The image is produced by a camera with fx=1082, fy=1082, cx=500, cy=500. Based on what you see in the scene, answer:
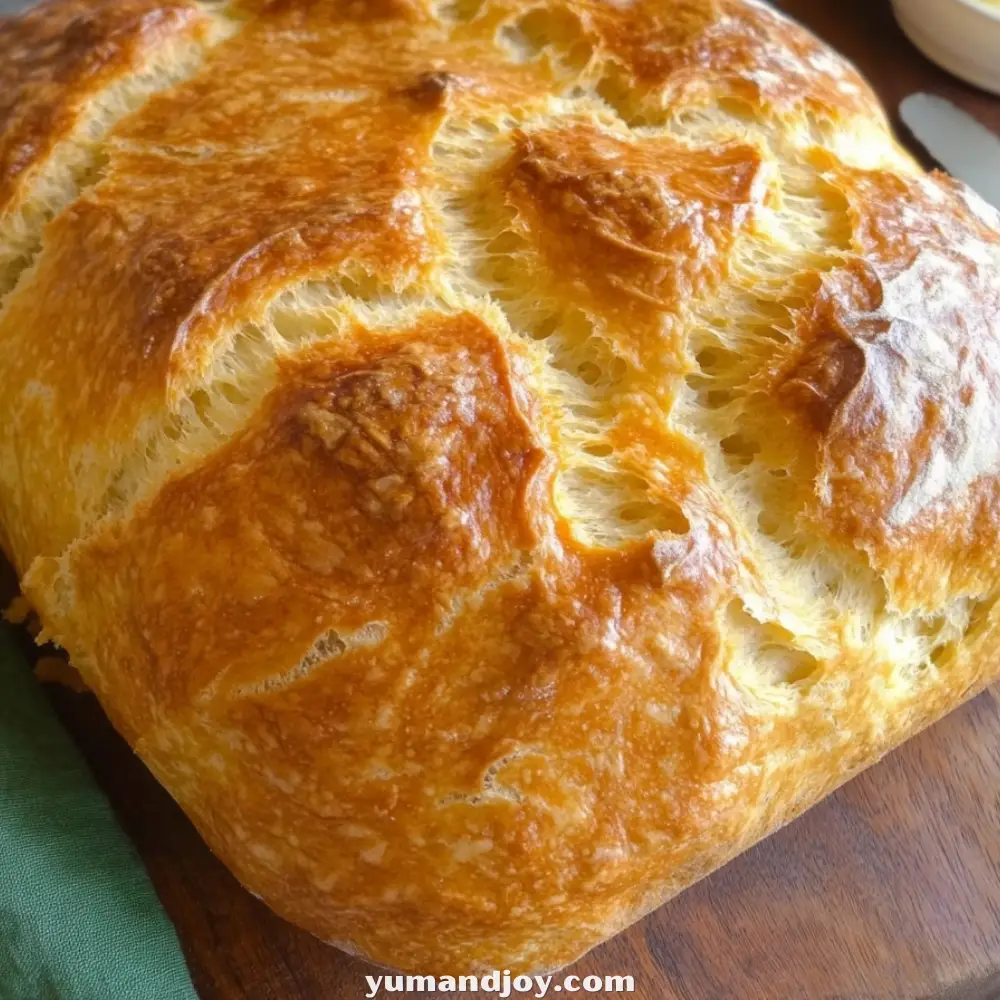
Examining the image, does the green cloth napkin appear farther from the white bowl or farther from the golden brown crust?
the white bowl

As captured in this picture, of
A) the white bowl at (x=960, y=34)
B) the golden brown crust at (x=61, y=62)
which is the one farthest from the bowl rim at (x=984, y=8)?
the golden brown crust at (x=61, y=62)

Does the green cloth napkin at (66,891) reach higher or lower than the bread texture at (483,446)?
lower

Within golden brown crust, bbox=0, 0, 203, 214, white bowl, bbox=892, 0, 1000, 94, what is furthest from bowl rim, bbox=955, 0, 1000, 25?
golden brown crust, bbox=0, 0, 203, 214

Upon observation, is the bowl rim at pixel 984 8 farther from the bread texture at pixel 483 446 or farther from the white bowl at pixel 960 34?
the bread texture at pixel 483 446

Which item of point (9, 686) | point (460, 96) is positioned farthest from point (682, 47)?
point (9, 686)

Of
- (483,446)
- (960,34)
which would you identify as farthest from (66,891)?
(960,34)
